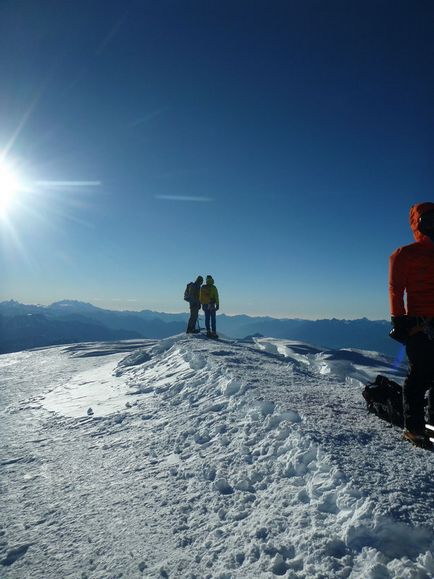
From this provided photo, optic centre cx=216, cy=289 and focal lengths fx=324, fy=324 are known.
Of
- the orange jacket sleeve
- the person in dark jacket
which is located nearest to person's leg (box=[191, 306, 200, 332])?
the person in dark jacket

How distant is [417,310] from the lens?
4.36 metres

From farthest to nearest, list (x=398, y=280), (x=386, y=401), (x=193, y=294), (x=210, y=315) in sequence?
(x=193, y=294)
(x=210, y=315)
(x=386, y=401)
(x=398, y=280)

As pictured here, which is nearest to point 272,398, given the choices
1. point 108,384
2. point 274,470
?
point 274,470

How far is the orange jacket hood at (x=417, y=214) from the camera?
4348 mm

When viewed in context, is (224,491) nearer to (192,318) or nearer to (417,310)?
(417,310)

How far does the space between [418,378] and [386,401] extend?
3.85 feet

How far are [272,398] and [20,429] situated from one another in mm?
6362

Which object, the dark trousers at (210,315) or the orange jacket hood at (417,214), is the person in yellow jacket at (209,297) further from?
the orange jacket hood at (417,214)

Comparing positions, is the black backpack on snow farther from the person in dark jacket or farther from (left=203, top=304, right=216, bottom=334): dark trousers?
the person in dark jacket

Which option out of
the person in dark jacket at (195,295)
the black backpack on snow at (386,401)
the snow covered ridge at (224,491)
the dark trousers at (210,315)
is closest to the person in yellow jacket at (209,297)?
the dark trousers at (210,315)

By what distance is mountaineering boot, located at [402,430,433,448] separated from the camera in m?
4.20

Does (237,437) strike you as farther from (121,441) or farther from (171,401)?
Answer: (171,401)

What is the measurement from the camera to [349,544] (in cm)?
269

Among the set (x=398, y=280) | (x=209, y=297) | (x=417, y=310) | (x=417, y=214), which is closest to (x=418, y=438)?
(x=417, y=310)
